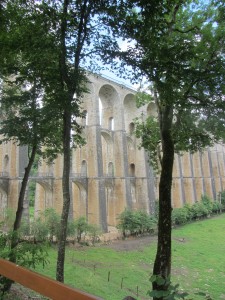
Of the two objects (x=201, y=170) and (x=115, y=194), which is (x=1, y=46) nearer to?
(x=115, y=194)

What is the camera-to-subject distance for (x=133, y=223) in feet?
76.7

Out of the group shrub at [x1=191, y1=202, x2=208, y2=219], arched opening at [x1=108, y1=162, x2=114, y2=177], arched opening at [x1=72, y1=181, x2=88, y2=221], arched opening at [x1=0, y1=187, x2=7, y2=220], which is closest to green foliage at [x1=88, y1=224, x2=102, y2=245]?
arched opening at [x1=72, y1=181, x2=88, y2=221]

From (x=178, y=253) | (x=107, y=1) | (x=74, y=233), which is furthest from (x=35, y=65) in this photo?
(x=178, y=253)

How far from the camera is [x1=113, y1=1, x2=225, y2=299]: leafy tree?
231 inches

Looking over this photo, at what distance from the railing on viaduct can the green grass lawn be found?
839 cm

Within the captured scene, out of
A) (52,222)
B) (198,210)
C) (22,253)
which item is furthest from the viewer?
(198,210)

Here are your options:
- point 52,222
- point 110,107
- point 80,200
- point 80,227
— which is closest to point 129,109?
point 110,107

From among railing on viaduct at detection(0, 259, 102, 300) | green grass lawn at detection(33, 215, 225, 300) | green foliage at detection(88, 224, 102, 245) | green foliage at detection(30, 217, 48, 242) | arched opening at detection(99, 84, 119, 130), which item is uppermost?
arched opening at detection(99, 84, 119, 130)

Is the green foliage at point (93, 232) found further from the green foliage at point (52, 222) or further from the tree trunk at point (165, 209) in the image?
the tree trunk at point (165, 209)

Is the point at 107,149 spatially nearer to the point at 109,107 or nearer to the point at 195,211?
the point at 109,107

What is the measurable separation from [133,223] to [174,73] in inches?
754

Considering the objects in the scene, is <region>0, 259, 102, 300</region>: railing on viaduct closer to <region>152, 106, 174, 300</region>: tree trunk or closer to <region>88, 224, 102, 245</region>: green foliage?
<region>152, 106, 174, 300</region>: tree trunk

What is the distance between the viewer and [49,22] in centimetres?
612

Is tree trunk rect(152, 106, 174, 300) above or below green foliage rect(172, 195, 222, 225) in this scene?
above
